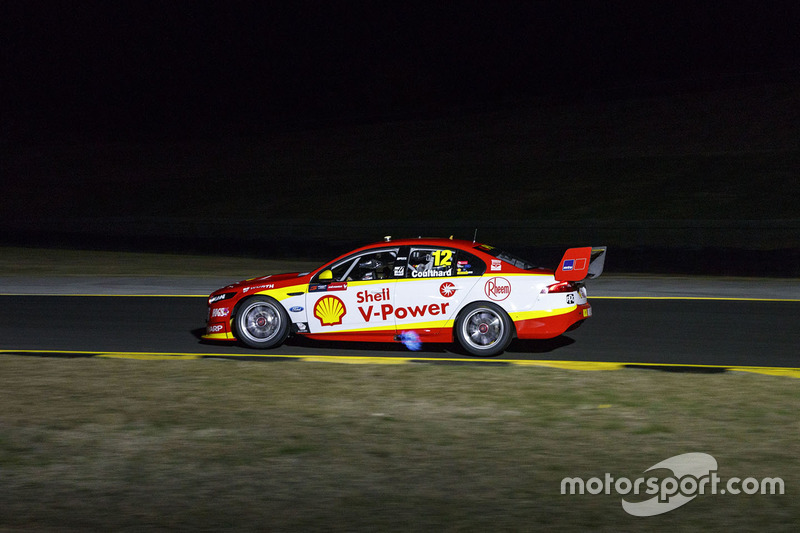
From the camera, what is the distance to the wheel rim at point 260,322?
35.4 ft

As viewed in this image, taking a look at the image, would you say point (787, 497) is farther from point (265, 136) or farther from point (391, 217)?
point (265, 136)

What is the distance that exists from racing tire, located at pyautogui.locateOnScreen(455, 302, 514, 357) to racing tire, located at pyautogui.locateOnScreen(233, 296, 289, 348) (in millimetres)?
2070

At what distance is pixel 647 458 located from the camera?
6.25 metres

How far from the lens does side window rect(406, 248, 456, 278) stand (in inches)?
408

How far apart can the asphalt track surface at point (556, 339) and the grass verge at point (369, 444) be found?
1276 mm

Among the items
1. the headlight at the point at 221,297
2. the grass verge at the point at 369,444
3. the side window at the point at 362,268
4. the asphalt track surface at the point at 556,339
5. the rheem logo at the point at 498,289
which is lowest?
the grass verge at the point at 369,444

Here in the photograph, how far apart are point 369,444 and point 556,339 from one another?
5395 millimetres

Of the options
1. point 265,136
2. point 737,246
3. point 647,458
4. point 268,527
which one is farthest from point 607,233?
point 265,136

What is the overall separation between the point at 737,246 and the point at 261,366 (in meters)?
18.0

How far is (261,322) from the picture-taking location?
1084cm

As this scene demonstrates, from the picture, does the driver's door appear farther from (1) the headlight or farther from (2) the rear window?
(2) the rear window

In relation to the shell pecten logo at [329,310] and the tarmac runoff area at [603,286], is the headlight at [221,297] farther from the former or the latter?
the tarmac runoff area at [603,286]

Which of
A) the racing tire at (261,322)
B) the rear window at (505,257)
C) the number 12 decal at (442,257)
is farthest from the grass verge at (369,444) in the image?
the rear window at (505,257)

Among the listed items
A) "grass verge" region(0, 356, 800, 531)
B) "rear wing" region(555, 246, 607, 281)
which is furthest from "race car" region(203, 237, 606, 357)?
"grass verge" region(0, 356, 800, 531)
